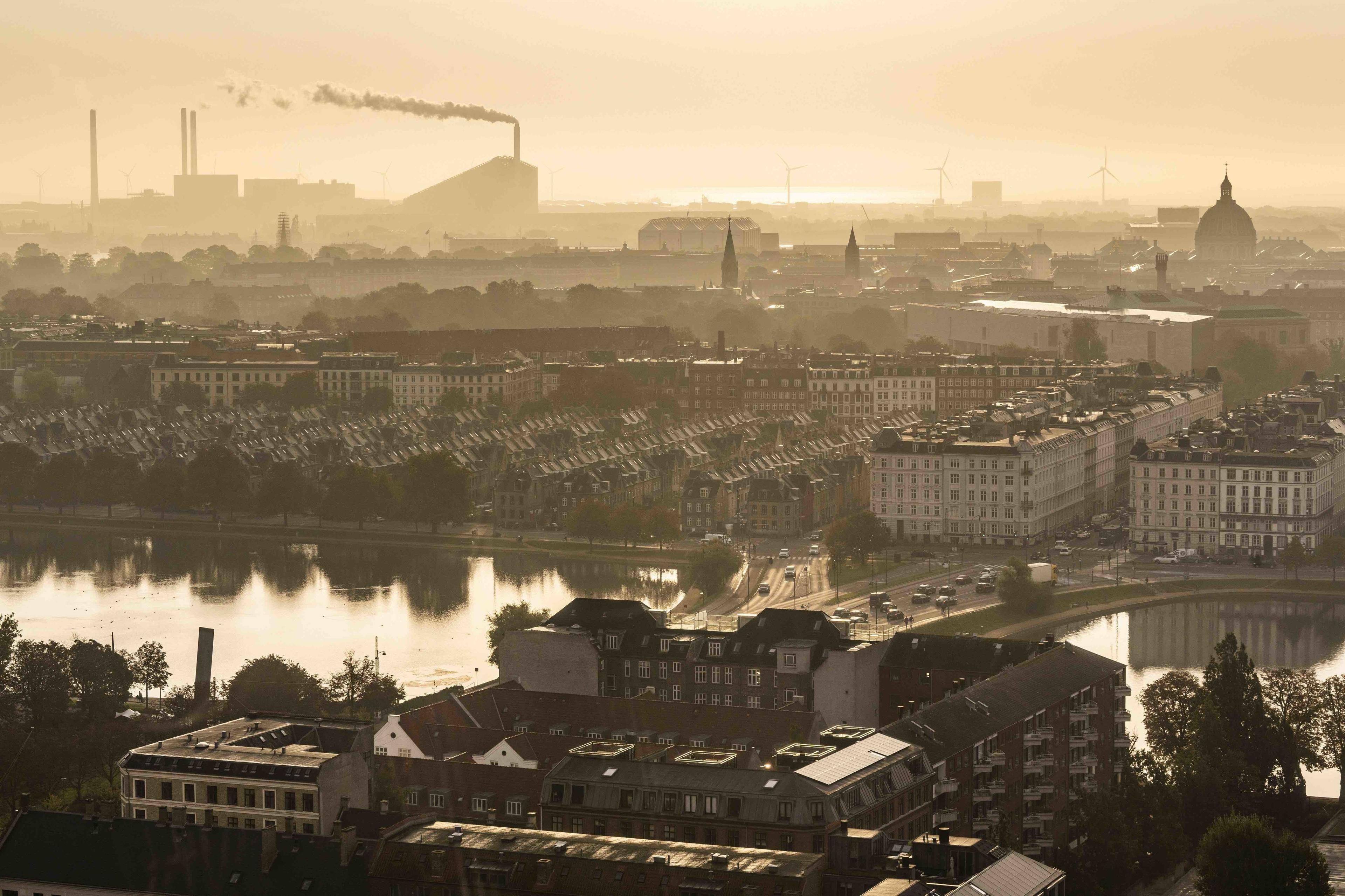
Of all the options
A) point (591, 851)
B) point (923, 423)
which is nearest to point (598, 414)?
point (923, 423)

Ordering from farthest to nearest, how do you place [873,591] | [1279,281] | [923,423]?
[1279,281], [923,423], [873,591]

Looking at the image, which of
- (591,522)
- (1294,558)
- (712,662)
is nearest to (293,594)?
(591,522)

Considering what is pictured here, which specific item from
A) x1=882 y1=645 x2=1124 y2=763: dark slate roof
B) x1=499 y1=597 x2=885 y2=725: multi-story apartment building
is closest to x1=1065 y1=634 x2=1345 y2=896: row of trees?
x1=882 y1=645 x2=1124 y2=763: dark slate roof

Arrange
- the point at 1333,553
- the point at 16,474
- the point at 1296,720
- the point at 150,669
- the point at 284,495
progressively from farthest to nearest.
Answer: the point at 16,474, the point at 284,495, the point at 1333,553, the point at 150,669, the point at 1296,720

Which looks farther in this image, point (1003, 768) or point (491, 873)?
point (1003, 768)

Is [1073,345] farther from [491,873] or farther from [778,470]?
[491,873]

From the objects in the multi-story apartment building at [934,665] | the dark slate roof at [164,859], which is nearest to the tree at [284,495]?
the multi-story apartment building at [934,665]

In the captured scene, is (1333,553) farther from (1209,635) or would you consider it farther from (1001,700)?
(1001,700)

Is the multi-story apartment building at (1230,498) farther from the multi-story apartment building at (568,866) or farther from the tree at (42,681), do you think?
the multi-story apartment building at (568,866)
